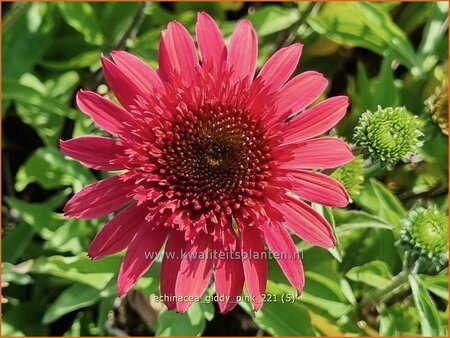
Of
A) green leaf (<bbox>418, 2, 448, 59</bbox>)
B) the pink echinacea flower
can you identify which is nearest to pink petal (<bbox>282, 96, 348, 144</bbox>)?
the pink echinacea flower

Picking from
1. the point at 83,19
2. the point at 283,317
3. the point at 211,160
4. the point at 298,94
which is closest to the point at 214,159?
the point at 211,160

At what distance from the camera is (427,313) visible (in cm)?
116

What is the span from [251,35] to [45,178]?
0.64 metres

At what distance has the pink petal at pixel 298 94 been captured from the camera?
1.09 metres

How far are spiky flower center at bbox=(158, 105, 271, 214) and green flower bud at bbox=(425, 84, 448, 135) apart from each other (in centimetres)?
41

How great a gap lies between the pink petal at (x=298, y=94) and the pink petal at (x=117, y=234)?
0.29m

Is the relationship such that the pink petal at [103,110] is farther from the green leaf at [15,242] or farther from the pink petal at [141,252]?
the green leaf at [15,242]

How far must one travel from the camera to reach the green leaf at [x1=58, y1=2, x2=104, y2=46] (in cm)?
151

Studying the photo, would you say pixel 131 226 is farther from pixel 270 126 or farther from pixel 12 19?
pixel 12 19

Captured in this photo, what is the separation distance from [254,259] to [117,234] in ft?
0.77

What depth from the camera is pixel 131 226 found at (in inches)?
43.4

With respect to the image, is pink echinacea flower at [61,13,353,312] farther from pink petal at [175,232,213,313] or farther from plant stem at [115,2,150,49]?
plant stem at [115,2,150,49]

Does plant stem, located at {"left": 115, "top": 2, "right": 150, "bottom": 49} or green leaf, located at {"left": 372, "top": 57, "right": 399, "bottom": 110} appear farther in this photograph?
plant stem, located at {"left": 115, "top": 2, "right": 150, "bottom": 49}

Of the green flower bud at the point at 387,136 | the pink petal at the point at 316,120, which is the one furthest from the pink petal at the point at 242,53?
the green flower bud at the point at 387,136
